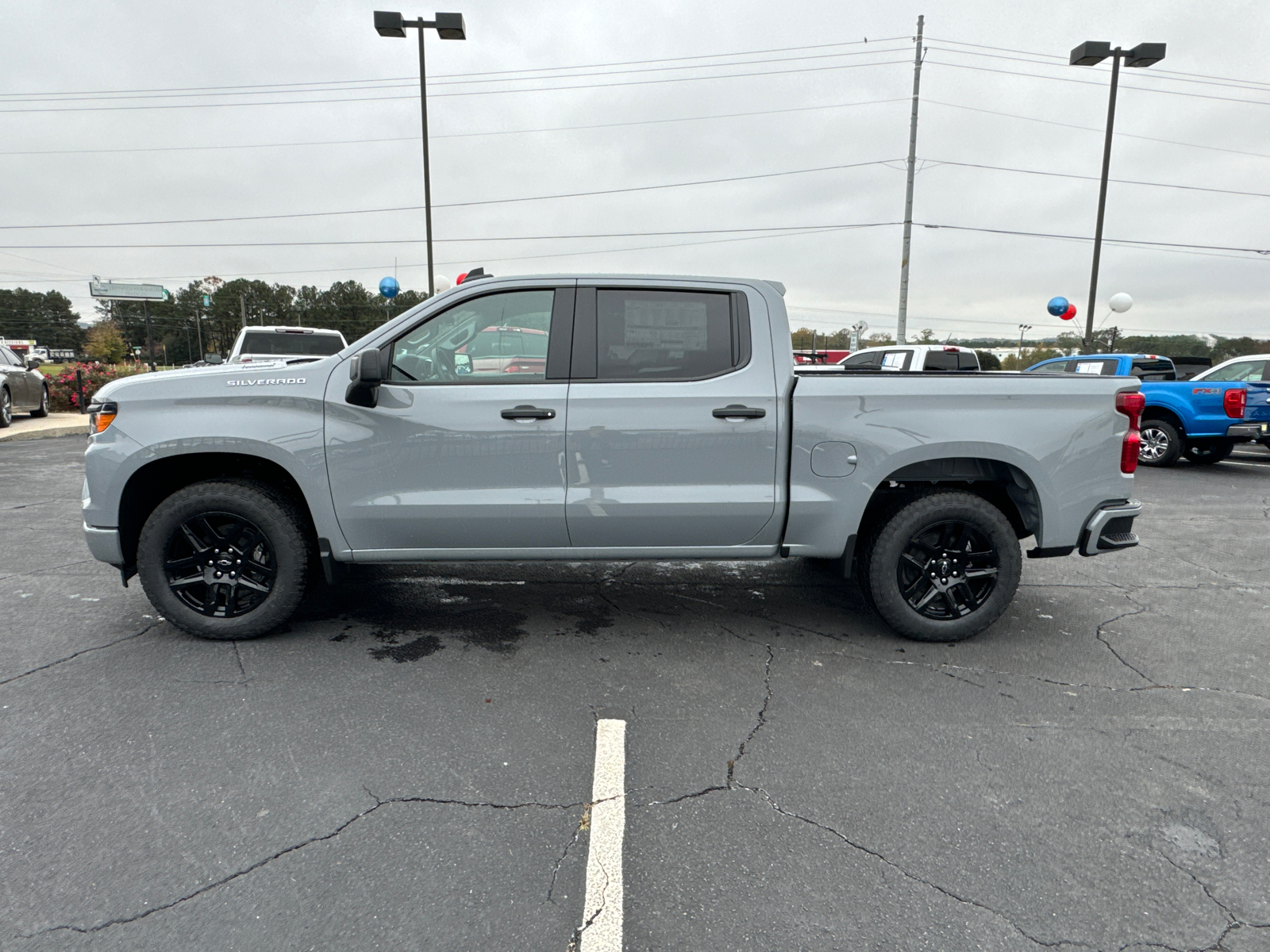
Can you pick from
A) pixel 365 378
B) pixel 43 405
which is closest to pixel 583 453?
pixel 365 378

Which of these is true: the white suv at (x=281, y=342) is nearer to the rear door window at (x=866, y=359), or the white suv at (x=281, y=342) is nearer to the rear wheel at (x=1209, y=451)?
the rear door window at (x=866, y=359)

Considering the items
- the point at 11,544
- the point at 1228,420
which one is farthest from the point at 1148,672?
the point at 1228,420

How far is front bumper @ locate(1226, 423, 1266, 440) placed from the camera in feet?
34.0

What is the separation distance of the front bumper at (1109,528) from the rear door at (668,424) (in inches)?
68.4

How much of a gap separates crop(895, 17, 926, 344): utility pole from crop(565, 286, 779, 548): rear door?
1957 centimetres

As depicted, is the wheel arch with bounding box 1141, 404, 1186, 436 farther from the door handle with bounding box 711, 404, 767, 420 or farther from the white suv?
the white suv

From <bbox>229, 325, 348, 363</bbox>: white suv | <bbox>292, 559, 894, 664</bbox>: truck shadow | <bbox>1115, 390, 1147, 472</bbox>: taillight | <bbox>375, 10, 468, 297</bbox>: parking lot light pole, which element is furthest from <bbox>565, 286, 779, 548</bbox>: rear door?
<bbox>375, 10, 468, 297</bbox>: parking lot light pole

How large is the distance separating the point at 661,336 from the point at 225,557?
8.57 ft

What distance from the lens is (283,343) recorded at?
1230 centimetres

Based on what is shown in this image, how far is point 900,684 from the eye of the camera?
3594mm

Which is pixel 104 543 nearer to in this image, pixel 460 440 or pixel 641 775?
pixel 460 440

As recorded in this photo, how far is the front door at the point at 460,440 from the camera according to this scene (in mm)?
3789

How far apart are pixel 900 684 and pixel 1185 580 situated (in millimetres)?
3346

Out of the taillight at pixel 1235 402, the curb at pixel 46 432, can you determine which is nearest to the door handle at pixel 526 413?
the taillight at pixel 1235 402
